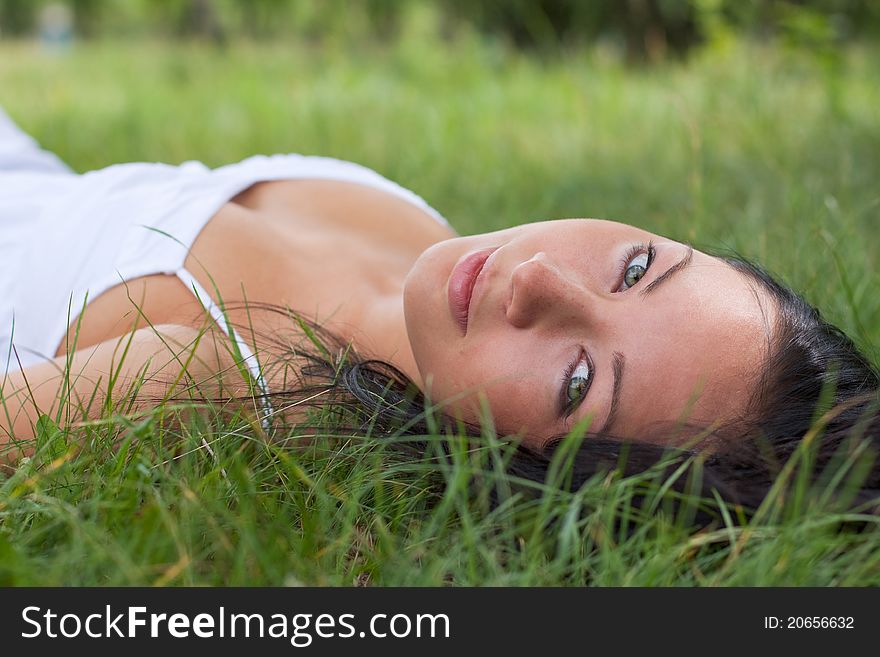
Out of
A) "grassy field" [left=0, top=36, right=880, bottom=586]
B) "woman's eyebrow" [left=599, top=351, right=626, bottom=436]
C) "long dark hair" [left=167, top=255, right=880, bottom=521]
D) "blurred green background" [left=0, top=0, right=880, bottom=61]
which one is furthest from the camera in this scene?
"blurred green background" [left=0, top=0, right=880, bottom=61]

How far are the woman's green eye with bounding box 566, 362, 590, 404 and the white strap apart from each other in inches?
22.1

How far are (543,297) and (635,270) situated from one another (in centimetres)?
24

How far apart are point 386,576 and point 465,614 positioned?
15 cm

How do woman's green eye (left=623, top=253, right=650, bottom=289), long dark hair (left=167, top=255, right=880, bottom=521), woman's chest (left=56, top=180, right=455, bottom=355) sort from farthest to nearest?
woman's chest (left=56, top=180, right=455, bottom=355), woman's green eye (left=623, top=253, right=650, bottom=289), long dark hair (left=167, top=255, right=880, bottom=521)

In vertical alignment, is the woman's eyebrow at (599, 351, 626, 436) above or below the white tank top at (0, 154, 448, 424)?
below

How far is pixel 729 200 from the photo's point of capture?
3.74 m

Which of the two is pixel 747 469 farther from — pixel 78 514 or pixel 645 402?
pixel 78 514

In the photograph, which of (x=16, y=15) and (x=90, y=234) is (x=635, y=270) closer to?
(x=90, y=234)

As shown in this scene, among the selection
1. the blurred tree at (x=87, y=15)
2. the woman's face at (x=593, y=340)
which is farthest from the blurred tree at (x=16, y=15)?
the woman's face at (x=593, y=340)

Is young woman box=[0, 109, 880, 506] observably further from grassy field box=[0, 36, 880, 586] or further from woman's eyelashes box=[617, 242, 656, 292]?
grassy field box=[0, 36, 880, 586]

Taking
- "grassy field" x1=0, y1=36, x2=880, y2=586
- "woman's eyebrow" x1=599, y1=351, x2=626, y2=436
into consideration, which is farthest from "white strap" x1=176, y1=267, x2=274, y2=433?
"woman's eyebrow" x1=599, y1=351, x2=626, y2=436

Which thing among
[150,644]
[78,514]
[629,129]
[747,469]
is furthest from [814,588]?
[629,129]

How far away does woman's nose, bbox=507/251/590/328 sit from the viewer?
5.57 ft

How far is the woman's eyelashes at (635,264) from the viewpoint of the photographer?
5.97ft
